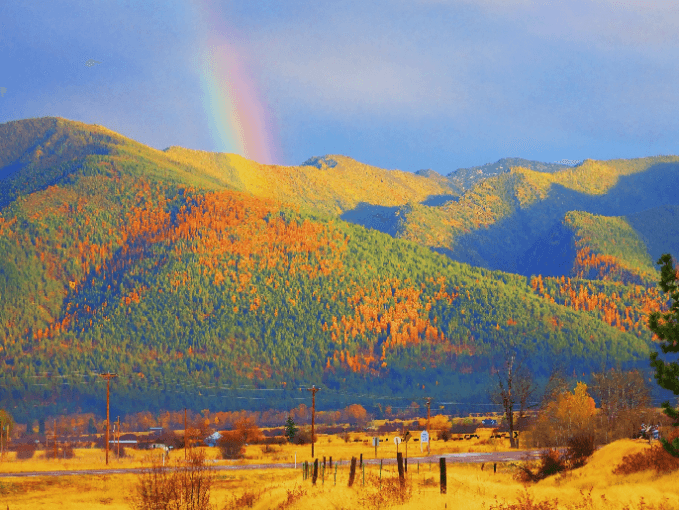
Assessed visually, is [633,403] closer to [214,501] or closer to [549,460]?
[549,460]

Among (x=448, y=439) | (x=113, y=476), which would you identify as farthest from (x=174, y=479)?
(x=448, y=439)

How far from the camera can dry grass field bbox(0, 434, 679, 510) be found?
4547 centimetres

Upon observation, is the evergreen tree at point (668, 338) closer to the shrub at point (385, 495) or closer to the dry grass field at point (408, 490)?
the dry grass field at point (408, 490)

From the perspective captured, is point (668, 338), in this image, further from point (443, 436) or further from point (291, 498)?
point (443, 436)

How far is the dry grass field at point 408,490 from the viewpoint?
149 ft

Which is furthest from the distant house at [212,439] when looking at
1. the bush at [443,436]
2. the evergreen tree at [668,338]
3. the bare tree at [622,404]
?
the evergreen tree at [668,338]

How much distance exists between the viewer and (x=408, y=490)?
50531 millimetres

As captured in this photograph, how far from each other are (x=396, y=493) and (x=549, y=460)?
23.4m

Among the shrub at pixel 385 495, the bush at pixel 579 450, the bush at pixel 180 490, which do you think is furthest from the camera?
the bush at pixel 579 450

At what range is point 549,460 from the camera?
6719 cm

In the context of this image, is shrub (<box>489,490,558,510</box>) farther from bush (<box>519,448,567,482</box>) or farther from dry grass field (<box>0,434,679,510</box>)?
bush (<box>519,448,567,482</box>)

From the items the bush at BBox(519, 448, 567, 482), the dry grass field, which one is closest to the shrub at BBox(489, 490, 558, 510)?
the dry grass field

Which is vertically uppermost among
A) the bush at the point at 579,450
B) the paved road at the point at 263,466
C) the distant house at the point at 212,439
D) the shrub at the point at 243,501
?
the bush at the point at 579,450

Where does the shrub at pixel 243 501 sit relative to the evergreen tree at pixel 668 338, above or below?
below
